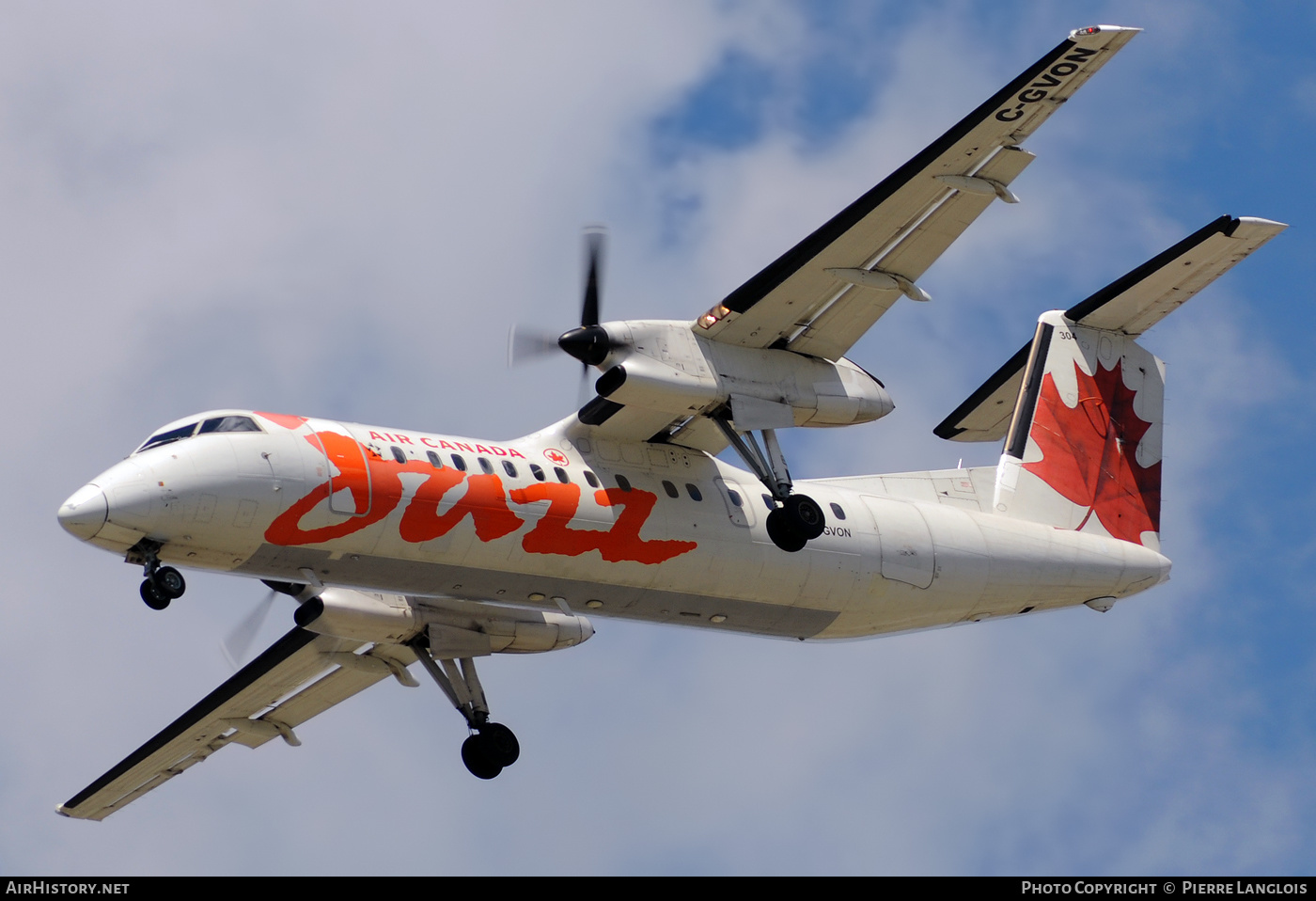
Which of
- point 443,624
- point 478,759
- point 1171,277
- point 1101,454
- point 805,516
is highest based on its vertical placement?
point 1171,277

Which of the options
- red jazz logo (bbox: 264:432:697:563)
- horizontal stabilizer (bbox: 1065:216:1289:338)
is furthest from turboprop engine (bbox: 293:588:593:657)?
horizontal stabilizer (bbox: 1065:216:1289:338)

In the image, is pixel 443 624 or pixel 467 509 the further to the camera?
pixel 443 624

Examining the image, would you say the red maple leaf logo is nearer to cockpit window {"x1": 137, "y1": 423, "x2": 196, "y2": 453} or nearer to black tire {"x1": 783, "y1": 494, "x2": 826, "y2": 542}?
black tire {"x1": 783, "y1": 494, "x2": 826, "y2": 542}

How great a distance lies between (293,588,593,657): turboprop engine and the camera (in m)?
17.0

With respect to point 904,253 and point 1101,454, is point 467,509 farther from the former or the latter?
point 1101,454

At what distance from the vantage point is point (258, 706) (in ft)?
63.2

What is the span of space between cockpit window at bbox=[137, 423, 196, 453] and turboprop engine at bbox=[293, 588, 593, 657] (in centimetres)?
301

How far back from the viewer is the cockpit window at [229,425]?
47.3ft

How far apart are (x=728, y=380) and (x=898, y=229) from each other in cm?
210

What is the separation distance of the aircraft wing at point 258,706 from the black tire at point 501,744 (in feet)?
4.99

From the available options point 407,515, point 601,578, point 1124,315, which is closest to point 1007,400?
point 1124,315

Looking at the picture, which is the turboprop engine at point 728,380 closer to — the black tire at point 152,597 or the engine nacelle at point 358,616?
the engine nacelle at point 358,616

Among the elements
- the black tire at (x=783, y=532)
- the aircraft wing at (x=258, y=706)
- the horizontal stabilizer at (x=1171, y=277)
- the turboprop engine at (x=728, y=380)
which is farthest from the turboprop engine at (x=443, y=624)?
the horizontal stabilizer at (x=1171, y=277)

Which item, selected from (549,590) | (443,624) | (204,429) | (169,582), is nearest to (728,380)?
(549,590)
